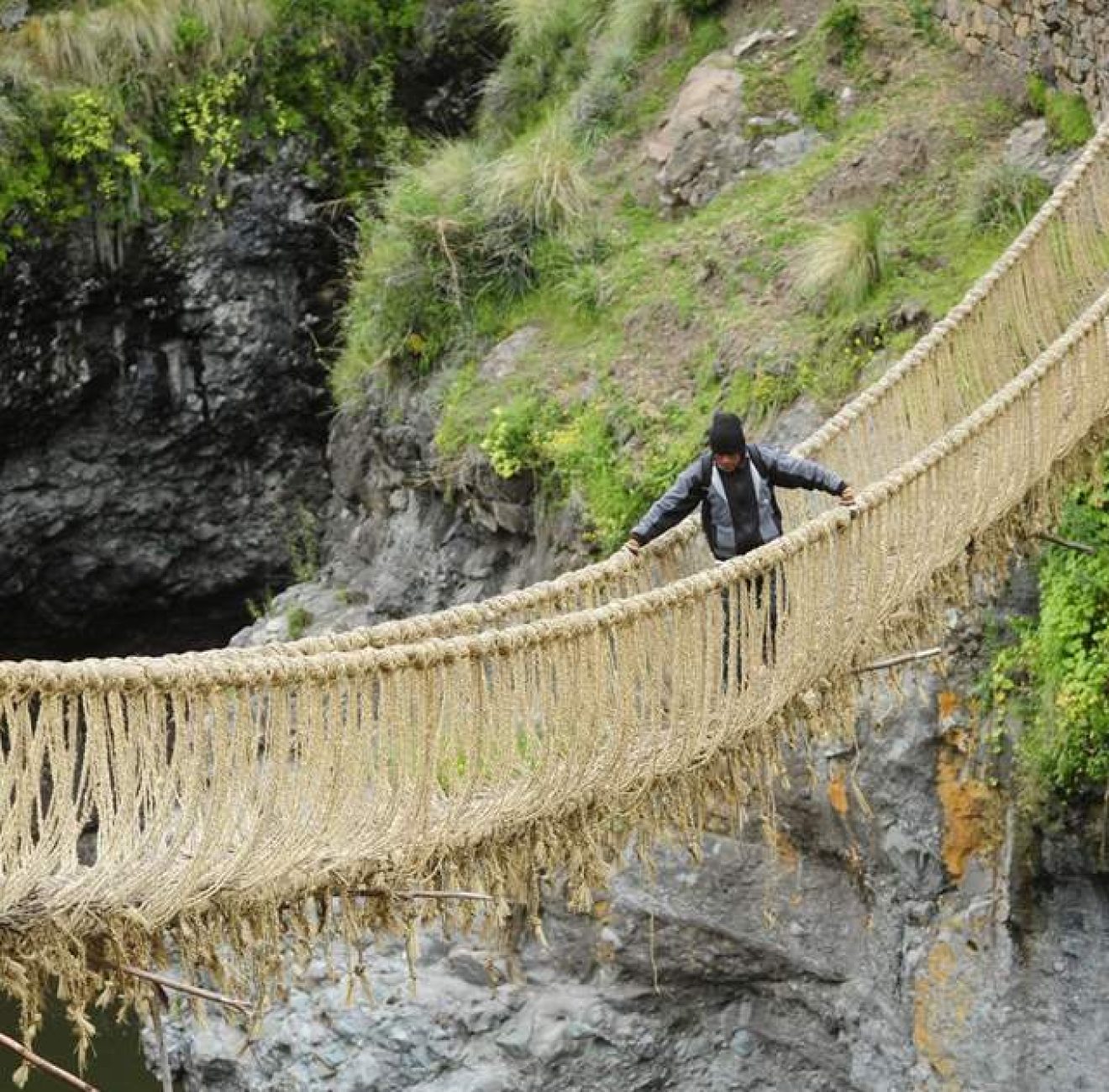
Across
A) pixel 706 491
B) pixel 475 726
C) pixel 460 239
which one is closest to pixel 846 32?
pixel 460 239

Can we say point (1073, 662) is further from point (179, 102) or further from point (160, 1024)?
point (179, 102)

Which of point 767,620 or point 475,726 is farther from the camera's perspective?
point 767,620

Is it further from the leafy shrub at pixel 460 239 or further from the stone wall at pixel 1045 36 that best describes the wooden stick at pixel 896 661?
the leafy shrub at pixel 460 239

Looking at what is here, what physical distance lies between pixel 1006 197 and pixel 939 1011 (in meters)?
3.80

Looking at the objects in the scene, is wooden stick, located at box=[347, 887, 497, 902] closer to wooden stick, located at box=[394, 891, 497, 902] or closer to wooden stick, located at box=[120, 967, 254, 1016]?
wooden stick, located at box=[394, 891, 497, 902]

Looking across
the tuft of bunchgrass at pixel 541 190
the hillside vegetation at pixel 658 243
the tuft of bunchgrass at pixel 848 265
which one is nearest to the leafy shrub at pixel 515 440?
the hillside vegetation at pixel 658 243

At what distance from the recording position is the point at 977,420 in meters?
5.80

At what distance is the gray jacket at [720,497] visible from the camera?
5801mm

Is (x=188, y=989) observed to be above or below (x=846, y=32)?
below

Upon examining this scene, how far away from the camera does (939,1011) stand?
23.1ft

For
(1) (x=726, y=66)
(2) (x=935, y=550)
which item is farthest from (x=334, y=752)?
(1) (x=726, y=66)

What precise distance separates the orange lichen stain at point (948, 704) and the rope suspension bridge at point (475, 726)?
1116 mm

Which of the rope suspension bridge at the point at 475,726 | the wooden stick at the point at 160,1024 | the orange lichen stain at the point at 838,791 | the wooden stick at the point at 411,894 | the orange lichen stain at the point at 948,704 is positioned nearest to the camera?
the wooden stick at the point at 160,1024

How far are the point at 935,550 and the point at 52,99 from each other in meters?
7.72
